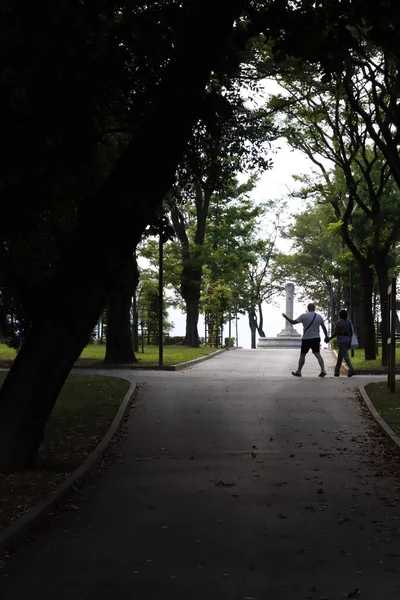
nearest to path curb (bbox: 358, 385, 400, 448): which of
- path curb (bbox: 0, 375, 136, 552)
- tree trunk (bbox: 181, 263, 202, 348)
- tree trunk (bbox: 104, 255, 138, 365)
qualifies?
path curb (bbox: 0, 375, 136, 552)

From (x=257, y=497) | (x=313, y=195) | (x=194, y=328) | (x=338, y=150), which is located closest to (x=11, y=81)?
(x=257, y=497)

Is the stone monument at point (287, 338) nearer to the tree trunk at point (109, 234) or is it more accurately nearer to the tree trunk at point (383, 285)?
the tree trunk at point (383, 285)

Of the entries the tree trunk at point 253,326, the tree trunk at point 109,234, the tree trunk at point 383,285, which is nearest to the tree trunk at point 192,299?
the tree trunk at point 383,285

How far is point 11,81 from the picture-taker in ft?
29.5

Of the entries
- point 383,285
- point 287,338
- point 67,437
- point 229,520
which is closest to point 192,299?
point 287,338

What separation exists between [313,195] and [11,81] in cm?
2856

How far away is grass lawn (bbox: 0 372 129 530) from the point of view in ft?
29.7

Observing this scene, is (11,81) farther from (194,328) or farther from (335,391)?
(194,328)

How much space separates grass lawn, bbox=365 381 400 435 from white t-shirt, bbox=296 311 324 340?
123 inches

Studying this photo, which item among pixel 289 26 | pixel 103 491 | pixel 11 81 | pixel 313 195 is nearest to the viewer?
pixel 11 81

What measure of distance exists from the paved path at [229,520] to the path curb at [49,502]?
0.14 metres

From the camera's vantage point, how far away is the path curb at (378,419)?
42.7ft

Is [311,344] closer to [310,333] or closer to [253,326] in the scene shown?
[310,333]

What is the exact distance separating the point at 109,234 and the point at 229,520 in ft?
10.7
